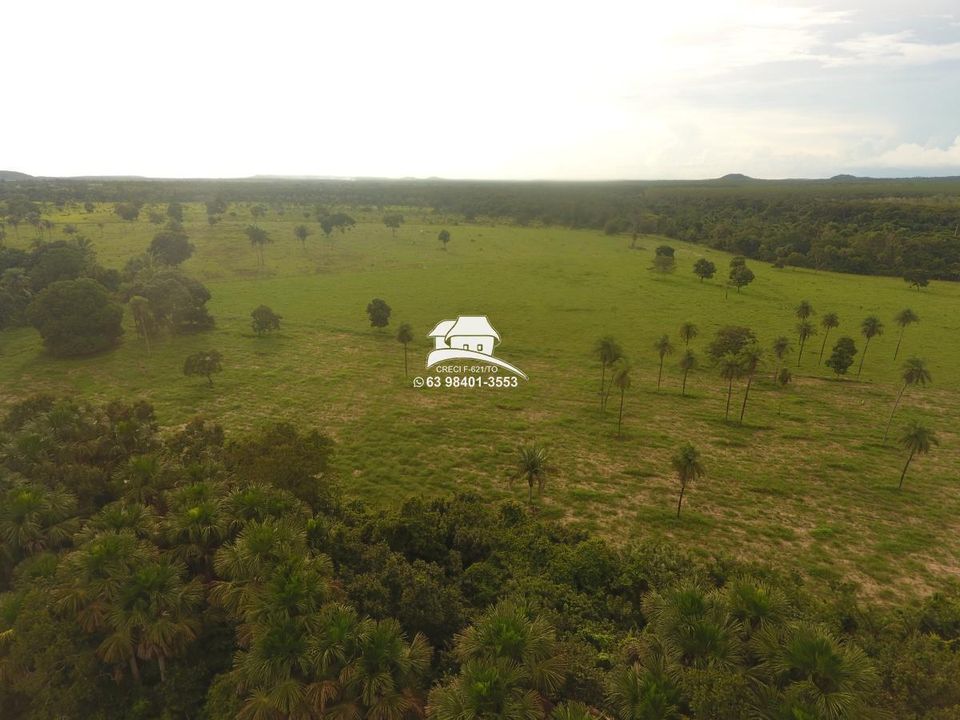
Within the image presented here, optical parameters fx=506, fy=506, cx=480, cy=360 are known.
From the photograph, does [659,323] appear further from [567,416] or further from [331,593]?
[331,593]

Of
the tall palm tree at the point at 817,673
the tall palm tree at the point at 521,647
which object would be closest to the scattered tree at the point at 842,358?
the tall palm tree at the point at 817,673

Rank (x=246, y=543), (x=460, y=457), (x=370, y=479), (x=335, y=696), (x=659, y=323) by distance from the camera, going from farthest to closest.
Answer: (x=659, y=323) → (x=460, y=457) → (x=370, y=479) → (x=246, y=543) → (x=335, y=696)

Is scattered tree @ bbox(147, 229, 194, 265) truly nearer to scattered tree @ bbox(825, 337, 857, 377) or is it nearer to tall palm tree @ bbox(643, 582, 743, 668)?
tall palm tree @ bbox(643, 582, 743, 668)

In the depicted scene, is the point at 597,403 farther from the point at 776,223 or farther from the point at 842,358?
the point at 776,223

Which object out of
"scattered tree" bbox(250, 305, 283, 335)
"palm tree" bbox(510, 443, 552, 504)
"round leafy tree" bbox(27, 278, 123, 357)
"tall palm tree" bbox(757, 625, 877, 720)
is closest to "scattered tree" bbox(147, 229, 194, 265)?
"round leafy tree" bbox(27, 278, 123, 357)

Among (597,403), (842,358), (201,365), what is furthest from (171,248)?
(842,358)

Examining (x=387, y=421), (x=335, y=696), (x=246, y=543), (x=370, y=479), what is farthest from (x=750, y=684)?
(x=387, y=421)
